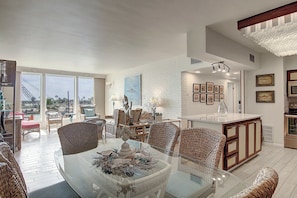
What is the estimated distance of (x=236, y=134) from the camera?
3213 mm

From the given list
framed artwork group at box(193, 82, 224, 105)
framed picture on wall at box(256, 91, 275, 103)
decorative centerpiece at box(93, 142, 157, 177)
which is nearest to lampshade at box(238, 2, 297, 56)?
framed picture on wall at box(256, 91, 275, 103)

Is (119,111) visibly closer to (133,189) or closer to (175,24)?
(175,24)

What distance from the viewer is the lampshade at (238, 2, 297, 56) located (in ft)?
8.48

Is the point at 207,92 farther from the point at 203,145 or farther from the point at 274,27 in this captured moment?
the point at 203,145

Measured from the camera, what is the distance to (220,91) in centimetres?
725

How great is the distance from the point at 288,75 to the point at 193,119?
346 cm

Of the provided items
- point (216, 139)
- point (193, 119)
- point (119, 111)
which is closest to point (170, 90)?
point (119, 111)

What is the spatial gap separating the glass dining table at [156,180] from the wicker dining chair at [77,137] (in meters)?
0.39

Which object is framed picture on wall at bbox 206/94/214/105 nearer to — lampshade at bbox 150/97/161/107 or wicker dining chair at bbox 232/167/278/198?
lampshade at bbox 150/97/161/107

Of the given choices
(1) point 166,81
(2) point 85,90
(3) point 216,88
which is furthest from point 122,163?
(2) point 85,90

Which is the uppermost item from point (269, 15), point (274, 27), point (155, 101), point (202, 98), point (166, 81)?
point (269, 15)

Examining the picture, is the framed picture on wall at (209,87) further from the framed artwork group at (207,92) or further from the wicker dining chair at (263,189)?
the wicker dining chair at (263,189)

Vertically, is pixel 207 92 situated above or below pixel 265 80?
below

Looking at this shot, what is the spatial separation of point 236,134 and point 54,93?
7.67 meters
